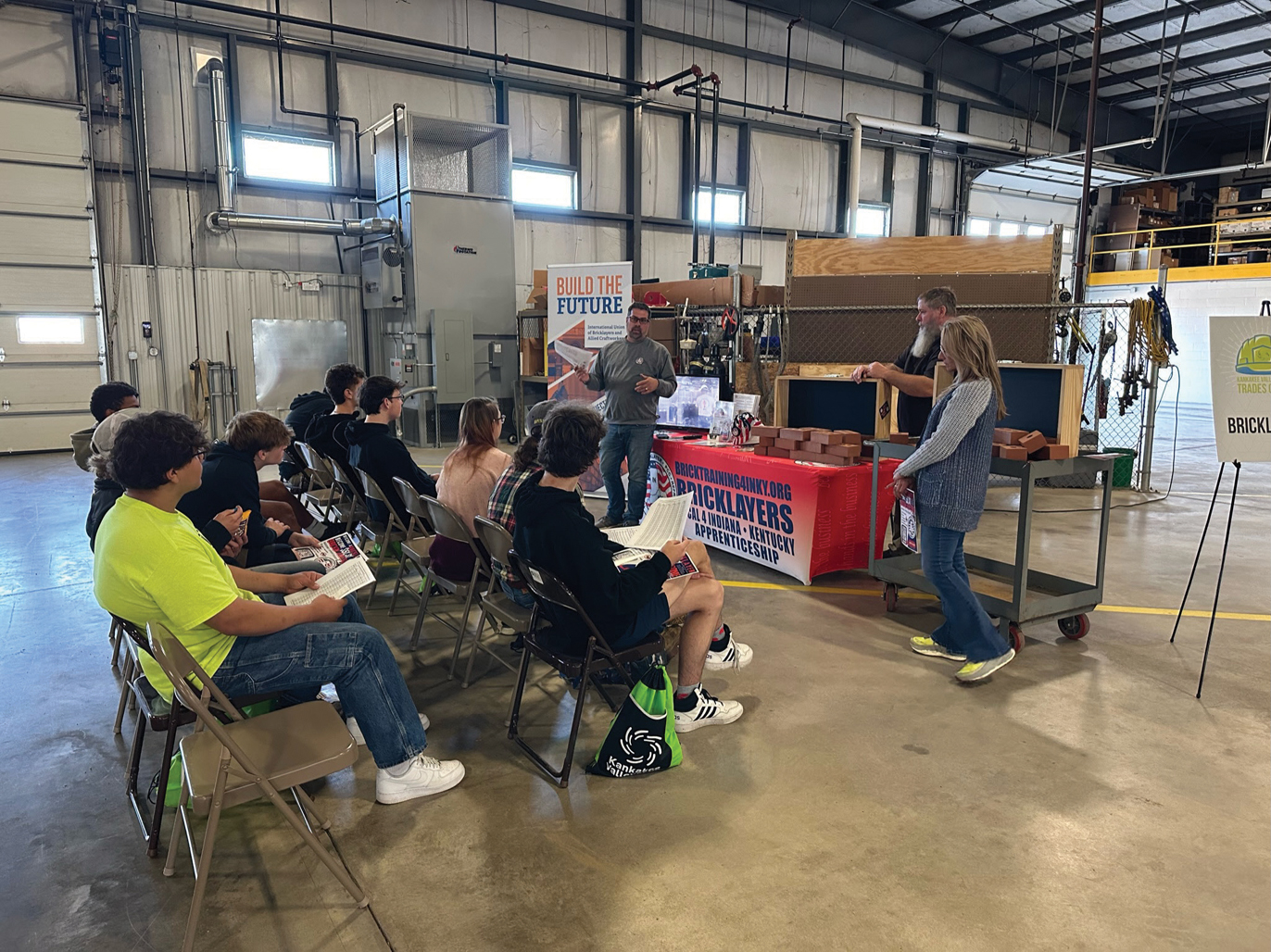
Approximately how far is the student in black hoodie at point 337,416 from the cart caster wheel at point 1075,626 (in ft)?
13.1

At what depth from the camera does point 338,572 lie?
262 centimetres

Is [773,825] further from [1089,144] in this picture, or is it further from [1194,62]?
[1194,62]

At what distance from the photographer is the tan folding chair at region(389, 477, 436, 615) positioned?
378 cm

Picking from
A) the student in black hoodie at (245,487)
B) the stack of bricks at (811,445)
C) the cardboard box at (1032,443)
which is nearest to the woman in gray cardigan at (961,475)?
the cardboard box at (1032,443)

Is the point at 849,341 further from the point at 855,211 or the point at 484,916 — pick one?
the point at 855,211

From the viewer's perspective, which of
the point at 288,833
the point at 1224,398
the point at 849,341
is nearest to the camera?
the point at 288,833

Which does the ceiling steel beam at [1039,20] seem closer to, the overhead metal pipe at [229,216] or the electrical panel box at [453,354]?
the electrical panel box at [453,354]

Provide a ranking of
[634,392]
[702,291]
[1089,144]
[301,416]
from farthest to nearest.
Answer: [1089,144] → [702,291] → [634,392] → [301,416]

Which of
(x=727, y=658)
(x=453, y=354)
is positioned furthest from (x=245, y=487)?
(x=453, y=354)

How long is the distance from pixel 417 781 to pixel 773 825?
1142 millimetres

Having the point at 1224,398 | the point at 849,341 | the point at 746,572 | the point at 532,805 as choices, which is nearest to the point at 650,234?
the point at 849,341

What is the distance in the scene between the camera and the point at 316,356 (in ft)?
37.2

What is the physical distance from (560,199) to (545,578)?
37.3 feet

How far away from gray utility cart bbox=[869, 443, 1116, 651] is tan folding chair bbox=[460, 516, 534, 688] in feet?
6.79
